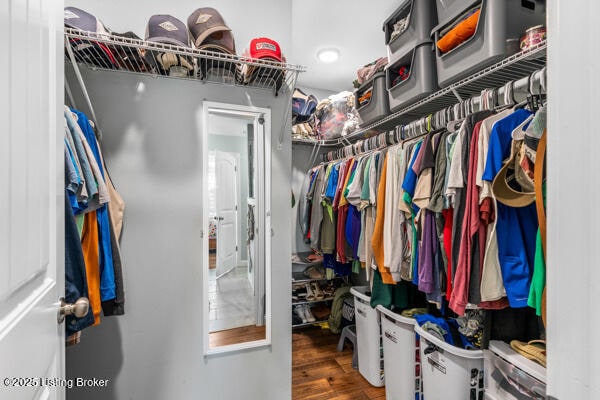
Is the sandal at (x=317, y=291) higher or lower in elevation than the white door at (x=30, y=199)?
lower

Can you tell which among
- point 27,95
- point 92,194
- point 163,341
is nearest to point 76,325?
point 92,194

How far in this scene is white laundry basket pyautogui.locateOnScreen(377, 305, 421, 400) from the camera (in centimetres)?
154

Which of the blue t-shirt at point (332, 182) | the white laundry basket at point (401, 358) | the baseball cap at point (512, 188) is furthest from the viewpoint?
the blue t-shirt at point (332, 182)

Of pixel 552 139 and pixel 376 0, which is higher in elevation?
pixel 376 0

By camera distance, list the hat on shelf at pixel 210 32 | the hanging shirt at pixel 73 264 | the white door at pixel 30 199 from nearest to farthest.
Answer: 1. the white door at pixel 30 199
2. the hanging shirt at pixel 73 264
3. the hat on shelf at pixel 210 32

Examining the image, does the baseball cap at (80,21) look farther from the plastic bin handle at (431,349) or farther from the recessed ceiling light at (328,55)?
the plastic bin handle at (431,349)

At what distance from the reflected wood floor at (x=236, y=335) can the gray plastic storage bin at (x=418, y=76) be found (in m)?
1.53

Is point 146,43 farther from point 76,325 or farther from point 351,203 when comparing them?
point 351,203

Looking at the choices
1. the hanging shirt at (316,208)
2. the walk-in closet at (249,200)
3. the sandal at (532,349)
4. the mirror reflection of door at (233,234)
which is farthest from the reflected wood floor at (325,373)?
the sandal at (532,349)

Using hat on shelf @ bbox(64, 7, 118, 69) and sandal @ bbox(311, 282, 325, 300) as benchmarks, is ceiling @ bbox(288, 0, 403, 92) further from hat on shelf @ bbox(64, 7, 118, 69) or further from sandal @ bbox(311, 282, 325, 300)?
sandal @ bbox(311, 282, 325, 300)

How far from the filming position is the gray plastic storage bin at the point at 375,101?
1742mm

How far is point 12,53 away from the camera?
Answer: 0.42m

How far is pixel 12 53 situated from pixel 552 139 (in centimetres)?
82

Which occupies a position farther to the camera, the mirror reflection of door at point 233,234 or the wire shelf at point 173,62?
the mirror reflection of door at point 233,234
